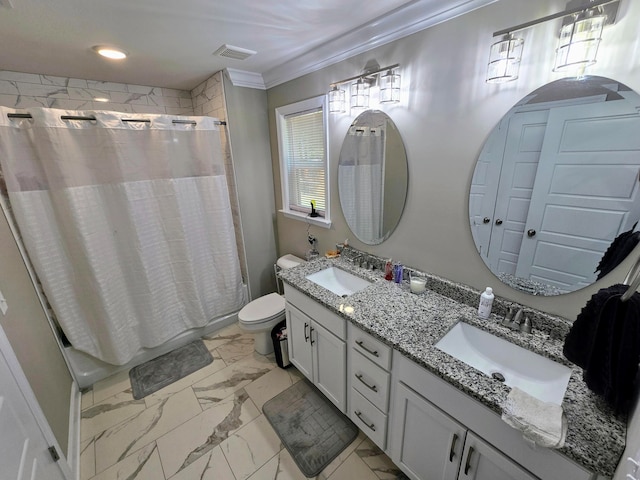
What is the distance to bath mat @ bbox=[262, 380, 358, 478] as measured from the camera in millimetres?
1505

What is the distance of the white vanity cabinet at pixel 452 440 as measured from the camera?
0.83 meters

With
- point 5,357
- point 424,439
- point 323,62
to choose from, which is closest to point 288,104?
point 323,62

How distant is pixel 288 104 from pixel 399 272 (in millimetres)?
1653

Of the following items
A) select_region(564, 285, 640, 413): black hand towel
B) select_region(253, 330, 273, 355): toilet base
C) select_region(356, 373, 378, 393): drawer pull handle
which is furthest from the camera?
select_region(253, 330, 273, 355): toilet base

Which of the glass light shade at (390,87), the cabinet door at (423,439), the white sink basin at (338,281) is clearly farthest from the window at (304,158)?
the cabinet door at (423,439)

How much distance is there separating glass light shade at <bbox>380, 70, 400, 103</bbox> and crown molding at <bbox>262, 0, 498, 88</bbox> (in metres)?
0.19

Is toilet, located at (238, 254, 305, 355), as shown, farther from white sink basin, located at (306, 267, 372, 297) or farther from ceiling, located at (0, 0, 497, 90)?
ceiling, located at (0, 0, 497, 90)

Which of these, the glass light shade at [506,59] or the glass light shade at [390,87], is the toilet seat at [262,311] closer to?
the glass light shade at [390,87]

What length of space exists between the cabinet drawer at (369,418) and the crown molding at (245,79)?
2456 mm

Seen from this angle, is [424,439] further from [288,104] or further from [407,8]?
[288,104]

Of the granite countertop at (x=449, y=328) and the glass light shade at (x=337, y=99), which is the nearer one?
the granite countertop at (x=449, y=328)

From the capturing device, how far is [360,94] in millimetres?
1609

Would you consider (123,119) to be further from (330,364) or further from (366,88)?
(330,364)

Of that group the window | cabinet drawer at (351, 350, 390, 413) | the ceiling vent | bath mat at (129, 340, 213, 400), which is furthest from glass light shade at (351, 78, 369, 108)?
bath mat at (129, 340, 213, 400)
